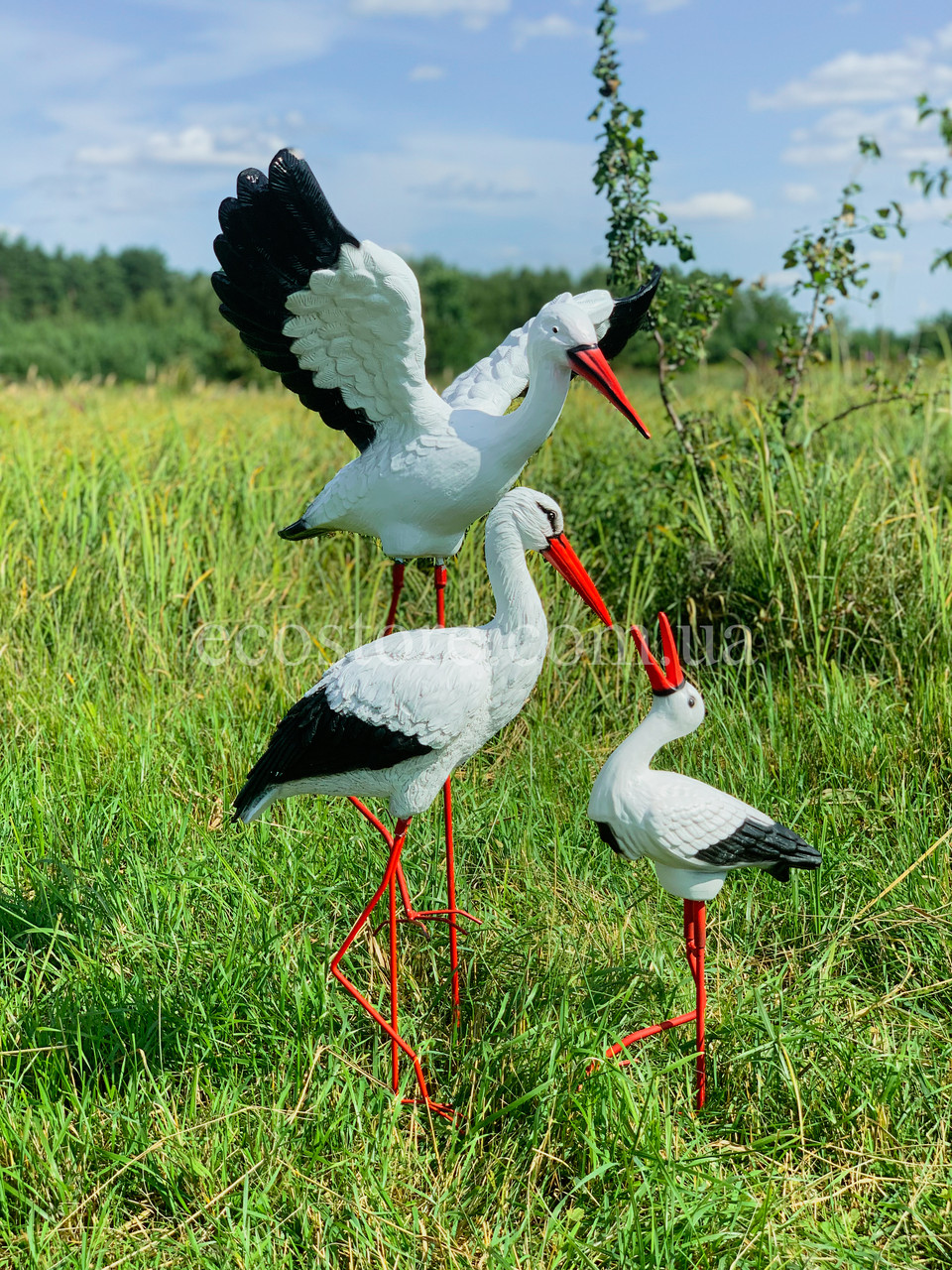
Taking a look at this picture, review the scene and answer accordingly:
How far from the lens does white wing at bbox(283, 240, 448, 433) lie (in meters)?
2.22

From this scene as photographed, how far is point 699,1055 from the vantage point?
2.08 metres

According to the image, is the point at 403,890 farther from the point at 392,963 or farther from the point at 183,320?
the point at 183,320

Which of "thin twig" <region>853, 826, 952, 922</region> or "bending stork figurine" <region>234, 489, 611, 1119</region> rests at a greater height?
"bending stork figurine" <region>234, 489, 611, 1119</region>

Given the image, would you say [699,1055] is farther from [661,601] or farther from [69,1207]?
[661,601]

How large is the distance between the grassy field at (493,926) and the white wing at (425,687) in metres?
0.76

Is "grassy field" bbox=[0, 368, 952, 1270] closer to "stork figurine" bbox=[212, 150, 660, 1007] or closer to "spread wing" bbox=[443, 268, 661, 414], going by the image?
"stork figurine" bbox=[212, 150, 660, 1007]

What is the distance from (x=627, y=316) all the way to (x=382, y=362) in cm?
65

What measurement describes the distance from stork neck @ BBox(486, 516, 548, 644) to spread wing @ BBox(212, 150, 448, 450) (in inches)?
21.9

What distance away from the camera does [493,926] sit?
2637mm

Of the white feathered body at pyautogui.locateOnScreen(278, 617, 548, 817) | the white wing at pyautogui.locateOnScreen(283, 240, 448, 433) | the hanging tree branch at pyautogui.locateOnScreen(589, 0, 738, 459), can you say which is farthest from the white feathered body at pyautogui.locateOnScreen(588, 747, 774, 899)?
the hanging tree branch at pyautogui.locateOnScreen(589, 0, 738, 459)

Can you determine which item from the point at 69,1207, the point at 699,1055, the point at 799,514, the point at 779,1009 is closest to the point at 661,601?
the point at 799,514

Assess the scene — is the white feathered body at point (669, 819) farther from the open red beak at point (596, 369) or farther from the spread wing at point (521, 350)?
the spread wing at point (521, 350)

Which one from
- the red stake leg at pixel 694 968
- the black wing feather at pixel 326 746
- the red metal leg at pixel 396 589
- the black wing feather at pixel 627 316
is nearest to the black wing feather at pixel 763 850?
the red stake leg at pixel 694 968

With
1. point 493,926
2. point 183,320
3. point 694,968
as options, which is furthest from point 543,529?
point 183,320
